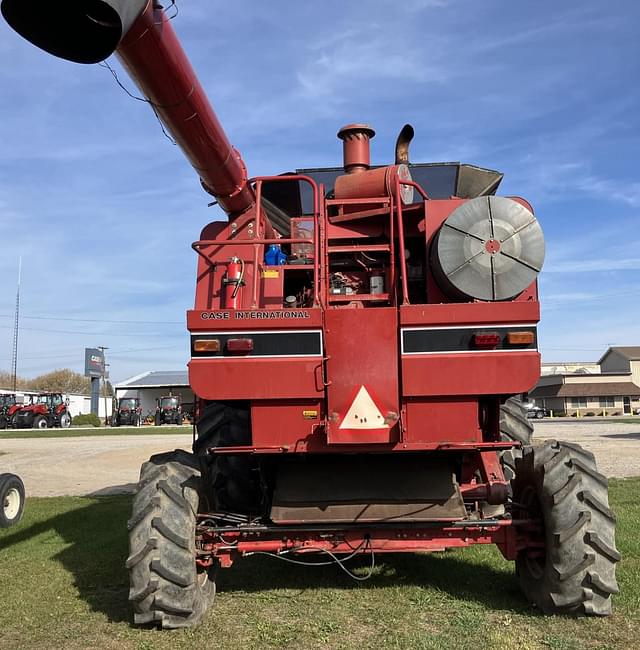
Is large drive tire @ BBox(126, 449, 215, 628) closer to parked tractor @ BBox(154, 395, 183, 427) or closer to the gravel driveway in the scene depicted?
the gravel driveway

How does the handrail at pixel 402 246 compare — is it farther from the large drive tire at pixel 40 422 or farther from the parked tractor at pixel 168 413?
the large drive tire at pixel 40 422

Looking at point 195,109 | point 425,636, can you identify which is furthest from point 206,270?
point 425,636

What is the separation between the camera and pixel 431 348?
475 cm

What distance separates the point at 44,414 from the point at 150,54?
45.6 m

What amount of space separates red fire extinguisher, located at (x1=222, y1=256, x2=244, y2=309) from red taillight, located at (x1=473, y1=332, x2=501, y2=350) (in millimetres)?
1951

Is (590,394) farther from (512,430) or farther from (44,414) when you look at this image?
(512,430)

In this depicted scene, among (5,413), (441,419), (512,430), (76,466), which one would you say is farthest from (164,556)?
(5,413)

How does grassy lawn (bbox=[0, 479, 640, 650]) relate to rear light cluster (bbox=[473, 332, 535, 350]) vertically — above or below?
below

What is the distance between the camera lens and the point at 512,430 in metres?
6.55

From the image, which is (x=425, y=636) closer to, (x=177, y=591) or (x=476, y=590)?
(x=476, y=590)

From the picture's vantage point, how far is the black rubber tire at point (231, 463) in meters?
6.29

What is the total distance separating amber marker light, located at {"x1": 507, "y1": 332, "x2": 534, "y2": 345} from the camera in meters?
4.66

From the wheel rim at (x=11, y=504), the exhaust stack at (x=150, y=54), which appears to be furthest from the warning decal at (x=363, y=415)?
the wheel rim at (x=11, y=504)

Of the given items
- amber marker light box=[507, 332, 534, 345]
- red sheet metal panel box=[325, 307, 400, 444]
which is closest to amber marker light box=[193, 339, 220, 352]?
red sheet metal panel box=[325, 307, 400, 444]
